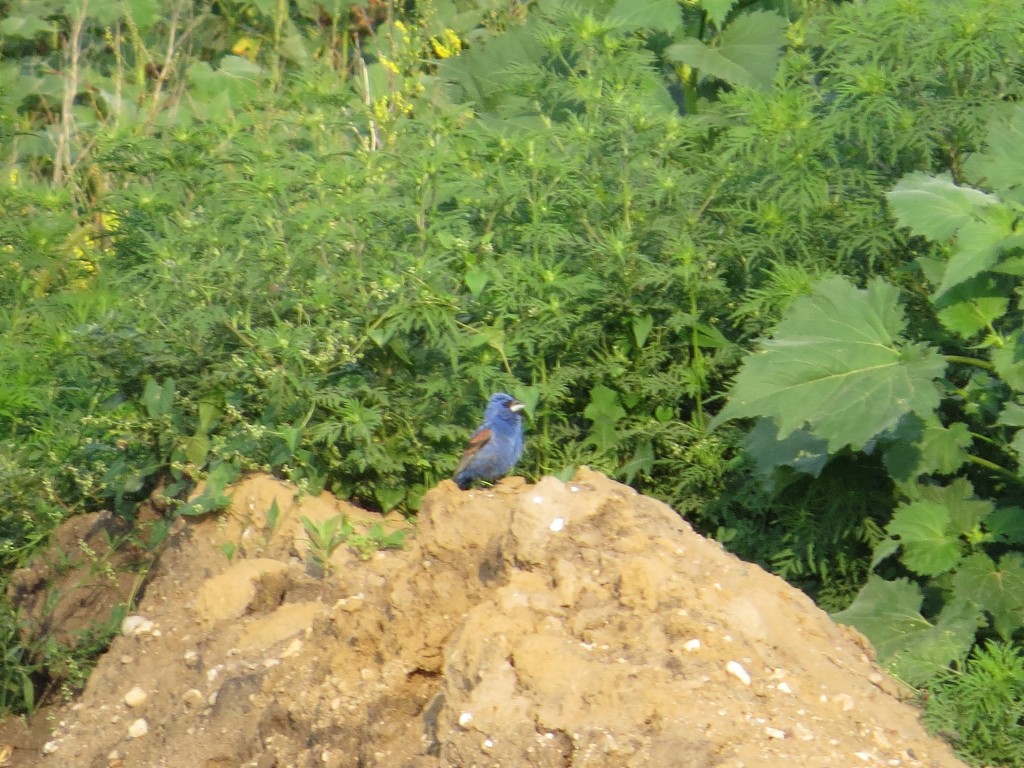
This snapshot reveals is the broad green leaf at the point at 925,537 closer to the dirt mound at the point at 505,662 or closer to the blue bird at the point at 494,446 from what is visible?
the dirt mound at the point at 505,662

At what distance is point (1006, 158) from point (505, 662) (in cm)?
241

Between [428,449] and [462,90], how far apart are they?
3.40 metres

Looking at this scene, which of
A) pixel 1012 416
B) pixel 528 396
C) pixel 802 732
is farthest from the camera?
pixel 528 396

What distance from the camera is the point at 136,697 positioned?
4.15m

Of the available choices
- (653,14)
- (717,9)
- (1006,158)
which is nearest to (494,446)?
(1006,158)

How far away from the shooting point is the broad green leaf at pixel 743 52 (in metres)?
6.35

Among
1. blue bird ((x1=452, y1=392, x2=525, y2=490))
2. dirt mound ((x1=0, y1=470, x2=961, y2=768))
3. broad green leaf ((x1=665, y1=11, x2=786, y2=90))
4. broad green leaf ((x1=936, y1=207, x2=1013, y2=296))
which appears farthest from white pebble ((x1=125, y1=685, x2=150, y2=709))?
broad green leaf ((x1=665, y1=11, x2=786, y2=90))

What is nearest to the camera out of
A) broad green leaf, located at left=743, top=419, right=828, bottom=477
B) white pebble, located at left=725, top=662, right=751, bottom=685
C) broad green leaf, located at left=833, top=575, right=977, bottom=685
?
white pebble, located at left=725, top=662, right=751, bottom=685

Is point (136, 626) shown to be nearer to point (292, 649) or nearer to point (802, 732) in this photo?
point (292, 649)

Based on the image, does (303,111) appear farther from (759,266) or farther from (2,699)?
(2,699)

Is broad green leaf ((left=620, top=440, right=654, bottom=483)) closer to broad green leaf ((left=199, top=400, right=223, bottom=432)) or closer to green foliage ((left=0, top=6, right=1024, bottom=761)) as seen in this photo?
green foliage ((left=0, top=6, right=1024, bottom=761))

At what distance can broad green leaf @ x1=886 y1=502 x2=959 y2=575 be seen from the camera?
4.24m

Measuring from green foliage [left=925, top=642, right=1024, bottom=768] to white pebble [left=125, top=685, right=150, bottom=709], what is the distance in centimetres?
225

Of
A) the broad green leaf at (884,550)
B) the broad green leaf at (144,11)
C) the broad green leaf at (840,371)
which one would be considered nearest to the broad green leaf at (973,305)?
the broad green leaf at (840,371)
